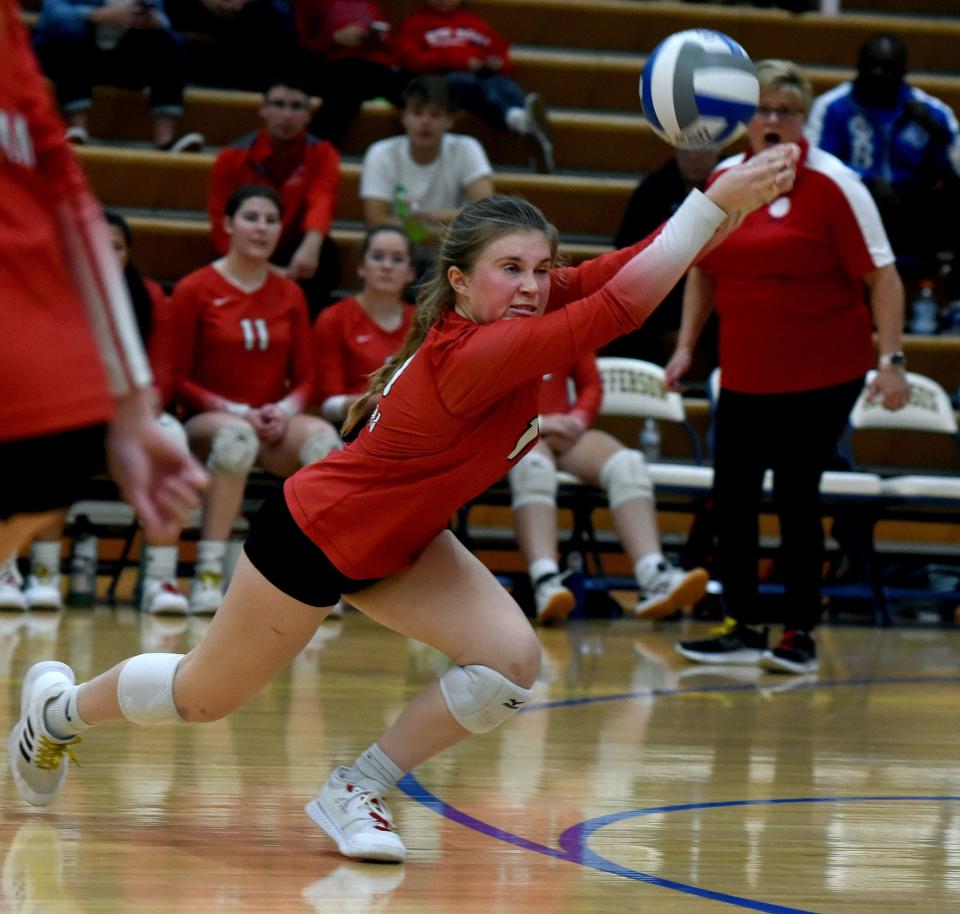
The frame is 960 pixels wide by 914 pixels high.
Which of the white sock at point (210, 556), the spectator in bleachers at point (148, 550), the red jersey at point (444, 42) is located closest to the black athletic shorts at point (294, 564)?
the spectator in bleachers at point (148, 550)

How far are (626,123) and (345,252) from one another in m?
2.17

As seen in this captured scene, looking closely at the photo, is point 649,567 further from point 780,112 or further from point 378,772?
point 378,772

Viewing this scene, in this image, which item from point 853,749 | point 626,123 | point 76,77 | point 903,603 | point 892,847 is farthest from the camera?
point 626,123

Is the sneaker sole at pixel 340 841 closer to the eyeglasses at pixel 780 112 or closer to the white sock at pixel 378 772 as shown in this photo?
the white sock at pixel 378 772

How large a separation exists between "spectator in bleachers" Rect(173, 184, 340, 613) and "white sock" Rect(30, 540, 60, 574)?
1.83ft

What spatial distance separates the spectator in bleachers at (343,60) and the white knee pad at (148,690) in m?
6.24

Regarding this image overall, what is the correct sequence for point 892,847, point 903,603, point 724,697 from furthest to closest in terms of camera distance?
point 903,603 < point 724,697 < point 892,847

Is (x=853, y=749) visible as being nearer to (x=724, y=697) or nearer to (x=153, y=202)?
(x=724, y=697)

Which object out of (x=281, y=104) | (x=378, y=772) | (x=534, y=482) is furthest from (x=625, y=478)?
(x=378, y=772)

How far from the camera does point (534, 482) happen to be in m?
6.69

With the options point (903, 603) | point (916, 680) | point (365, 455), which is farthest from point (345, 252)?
point (365, 455)

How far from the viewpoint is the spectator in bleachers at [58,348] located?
1.97 m

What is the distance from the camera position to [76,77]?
859 cm

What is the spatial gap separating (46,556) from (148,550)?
1.34ft
